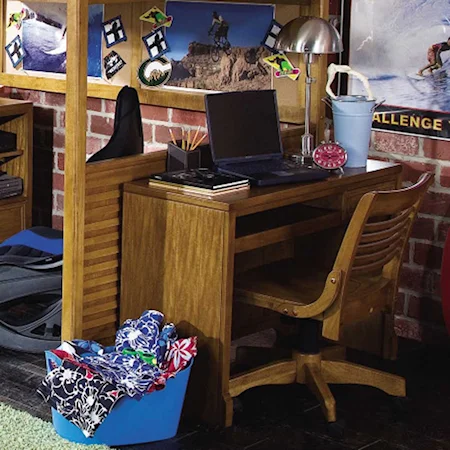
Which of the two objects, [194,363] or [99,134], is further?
[99,134]

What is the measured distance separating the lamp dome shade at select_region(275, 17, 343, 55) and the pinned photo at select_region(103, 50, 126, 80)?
1167 mm

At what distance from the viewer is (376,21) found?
4.16 metres

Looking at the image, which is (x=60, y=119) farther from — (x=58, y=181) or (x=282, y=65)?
(x=282, y=65)

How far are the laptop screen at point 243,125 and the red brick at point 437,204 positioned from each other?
68 cm

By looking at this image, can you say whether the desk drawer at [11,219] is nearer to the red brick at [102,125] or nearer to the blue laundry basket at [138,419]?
the red brick at [102,125]

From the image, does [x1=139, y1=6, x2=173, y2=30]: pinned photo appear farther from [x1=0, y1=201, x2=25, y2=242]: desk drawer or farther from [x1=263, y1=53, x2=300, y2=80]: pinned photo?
[x1=0, y1=201, x2=25, y2=242]: desk drawer

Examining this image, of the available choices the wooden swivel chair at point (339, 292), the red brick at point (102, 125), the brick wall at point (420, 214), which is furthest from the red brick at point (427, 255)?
the red brick at point (102, 125)

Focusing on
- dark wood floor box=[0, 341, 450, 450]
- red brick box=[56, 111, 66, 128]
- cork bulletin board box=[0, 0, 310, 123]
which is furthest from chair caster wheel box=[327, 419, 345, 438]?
red brick box=[56, 111, 66, 128]

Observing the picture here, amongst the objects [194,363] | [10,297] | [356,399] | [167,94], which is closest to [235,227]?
[194,363]

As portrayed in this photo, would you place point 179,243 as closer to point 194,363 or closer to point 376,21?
point 194,363

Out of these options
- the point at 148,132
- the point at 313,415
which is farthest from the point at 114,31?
the point at 313,415

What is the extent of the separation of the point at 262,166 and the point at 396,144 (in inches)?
28.5

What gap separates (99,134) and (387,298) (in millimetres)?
1854

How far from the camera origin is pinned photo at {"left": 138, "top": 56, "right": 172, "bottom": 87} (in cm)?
466
